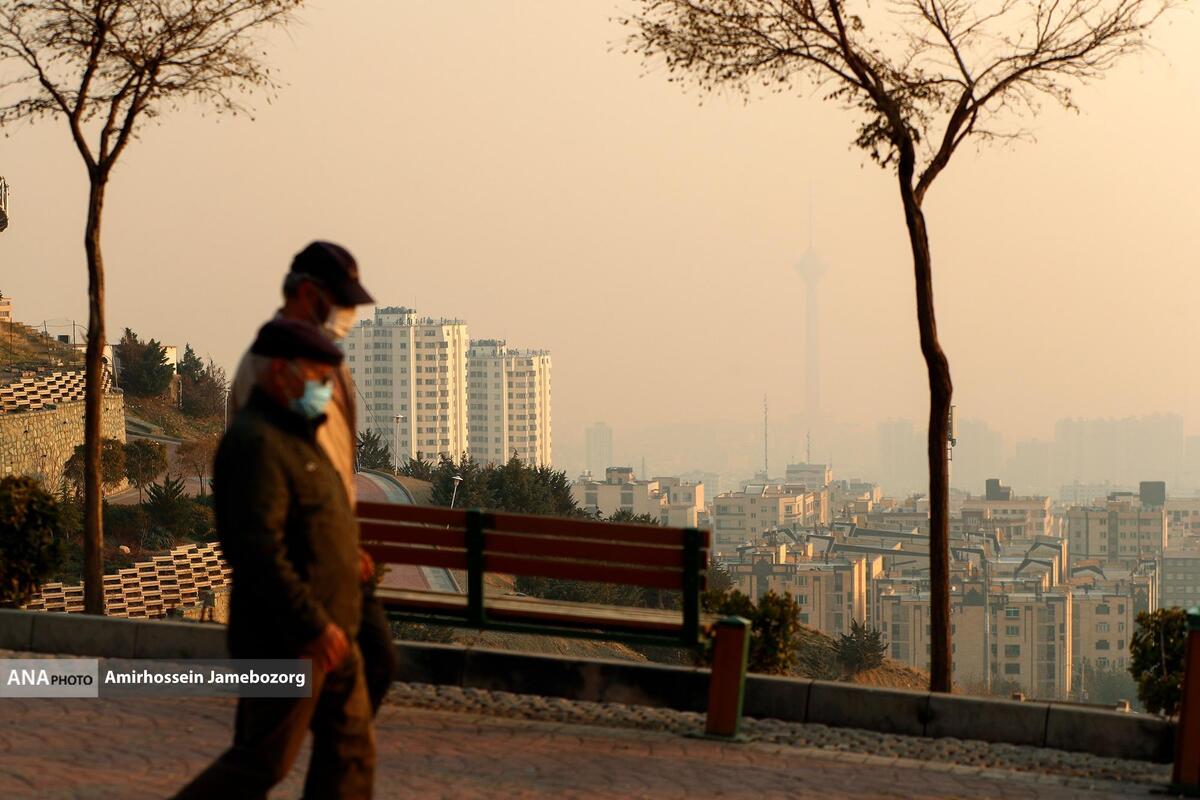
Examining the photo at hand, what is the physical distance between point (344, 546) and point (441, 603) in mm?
4597

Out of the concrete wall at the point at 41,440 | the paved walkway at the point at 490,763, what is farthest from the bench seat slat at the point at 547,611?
the concrete wall at the point at 41,440

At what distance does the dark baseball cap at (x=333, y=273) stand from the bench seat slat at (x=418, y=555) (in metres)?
4.25

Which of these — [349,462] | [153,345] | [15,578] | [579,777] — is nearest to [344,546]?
[349,462]

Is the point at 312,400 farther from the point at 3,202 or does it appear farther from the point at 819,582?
the point at 819,582

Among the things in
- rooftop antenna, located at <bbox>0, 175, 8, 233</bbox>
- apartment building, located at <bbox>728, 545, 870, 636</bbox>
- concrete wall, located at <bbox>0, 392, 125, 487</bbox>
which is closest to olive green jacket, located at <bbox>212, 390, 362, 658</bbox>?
concrete wall, located at <bbox>0, 392, 125, 487</bbox>

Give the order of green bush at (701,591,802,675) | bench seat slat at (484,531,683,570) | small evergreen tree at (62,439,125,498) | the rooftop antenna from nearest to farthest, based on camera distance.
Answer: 1. bench seat slat at (484,531,683,570)
2. green bush at (701,591,802,675)
3. small evergreen tree at (62,439,125,498)
4. the rooftop antenna

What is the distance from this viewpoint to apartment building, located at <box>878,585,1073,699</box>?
6088 inches

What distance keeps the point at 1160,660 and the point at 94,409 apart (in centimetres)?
803

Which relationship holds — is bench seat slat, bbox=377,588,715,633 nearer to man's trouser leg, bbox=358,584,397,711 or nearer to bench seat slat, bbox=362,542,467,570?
bench seat slat, bbox=362,542,467,570

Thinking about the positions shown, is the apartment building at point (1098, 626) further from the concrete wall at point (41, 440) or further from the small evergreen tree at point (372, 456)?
the concrete wall at point (41, 440)

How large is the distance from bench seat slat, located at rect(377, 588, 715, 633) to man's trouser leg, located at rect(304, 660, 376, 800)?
3.97m

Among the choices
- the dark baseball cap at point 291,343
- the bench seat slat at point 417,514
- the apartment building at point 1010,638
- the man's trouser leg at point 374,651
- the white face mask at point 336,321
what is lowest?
the apartment building at point 1010,638

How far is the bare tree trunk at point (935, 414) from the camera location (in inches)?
466

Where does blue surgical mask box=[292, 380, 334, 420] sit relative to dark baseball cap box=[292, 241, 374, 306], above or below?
below
